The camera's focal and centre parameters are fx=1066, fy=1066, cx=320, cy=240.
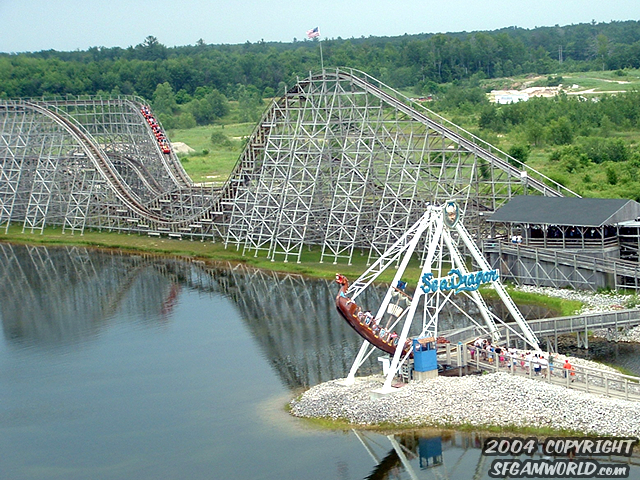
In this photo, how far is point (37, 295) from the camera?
5775cm

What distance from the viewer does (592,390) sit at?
33.6 meters

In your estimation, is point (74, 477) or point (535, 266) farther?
point (535, 266)

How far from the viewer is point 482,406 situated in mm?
33094

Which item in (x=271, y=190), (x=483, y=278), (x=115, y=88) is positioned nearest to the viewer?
(x=483, y=278)

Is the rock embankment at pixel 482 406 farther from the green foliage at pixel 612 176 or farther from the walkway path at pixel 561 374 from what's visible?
the green foliage at pixel 612 176

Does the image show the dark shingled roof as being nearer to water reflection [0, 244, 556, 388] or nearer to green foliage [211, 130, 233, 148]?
water reflection [0, 244, 556, 388]

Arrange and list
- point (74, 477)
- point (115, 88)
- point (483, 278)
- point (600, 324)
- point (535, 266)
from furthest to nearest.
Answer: point (115, 88) → point (535, 266) → point (600, 324) → point (483, 278) → point (74, 477)

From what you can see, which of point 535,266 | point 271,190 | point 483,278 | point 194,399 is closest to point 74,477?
point 194,399

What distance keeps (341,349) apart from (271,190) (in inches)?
848

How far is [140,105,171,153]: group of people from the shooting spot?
80500 mm

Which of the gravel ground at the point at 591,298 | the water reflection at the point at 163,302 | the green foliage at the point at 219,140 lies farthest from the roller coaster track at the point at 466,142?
the green foliage at the point at 219,140

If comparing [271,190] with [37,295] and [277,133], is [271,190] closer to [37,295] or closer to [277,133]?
[277,133]

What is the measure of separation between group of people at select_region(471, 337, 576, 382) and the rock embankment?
1090mm

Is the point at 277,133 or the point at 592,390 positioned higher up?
the point at 277,133
